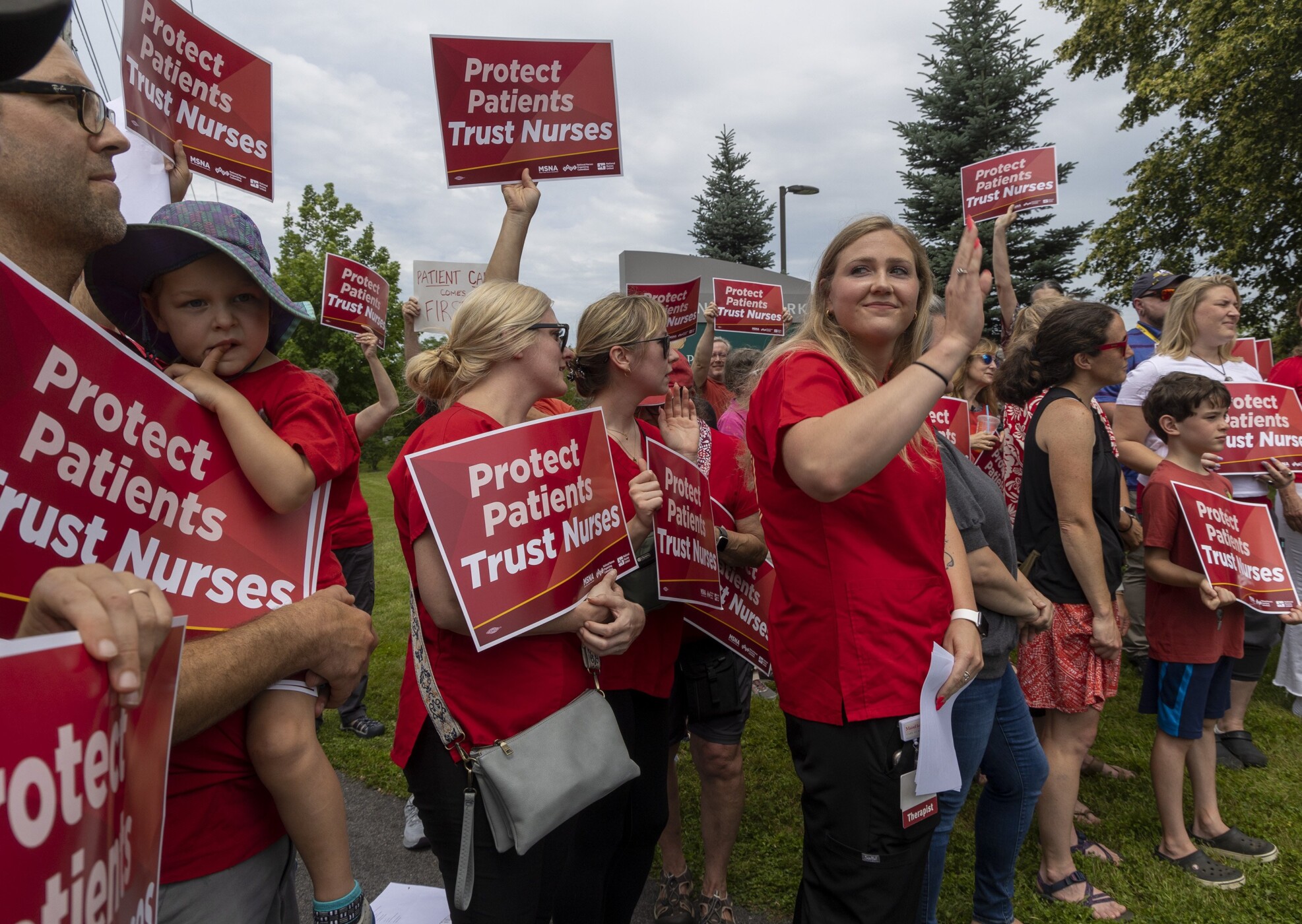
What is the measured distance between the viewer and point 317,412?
177 centimetres

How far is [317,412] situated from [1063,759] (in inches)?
125

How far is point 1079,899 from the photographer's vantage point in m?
3.26

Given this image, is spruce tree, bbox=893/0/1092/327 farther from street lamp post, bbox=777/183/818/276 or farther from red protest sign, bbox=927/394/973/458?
red protest sign, bbox=927/394/973/458

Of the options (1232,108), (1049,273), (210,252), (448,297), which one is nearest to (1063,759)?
(210,252)

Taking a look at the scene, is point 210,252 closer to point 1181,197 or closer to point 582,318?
point 582,318

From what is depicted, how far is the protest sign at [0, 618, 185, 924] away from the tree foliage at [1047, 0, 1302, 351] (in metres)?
21.2

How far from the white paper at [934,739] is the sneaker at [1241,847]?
8.84ft

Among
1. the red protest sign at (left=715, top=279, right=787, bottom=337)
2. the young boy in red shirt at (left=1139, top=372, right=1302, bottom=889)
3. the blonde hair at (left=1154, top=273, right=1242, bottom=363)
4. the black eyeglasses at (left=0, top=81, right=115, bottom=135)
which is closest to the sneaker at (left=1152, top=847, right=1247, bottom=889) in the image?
the young boy in red shirt at (left=1139, top=372, right=1302, bottom=889)

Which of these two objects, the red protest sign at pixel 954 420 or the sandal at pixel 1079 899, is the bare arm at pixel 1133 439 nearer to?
the red protest sign at pixel 954 420

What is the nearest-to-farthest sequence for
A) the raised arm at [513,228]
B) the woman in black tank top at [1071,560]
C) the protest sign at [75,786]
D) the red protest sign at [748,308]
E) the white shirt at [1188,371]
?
the protest sign at [75,786], the raised arm at [513,228], the woman in black tank top at [1071,560], the white shirt at [1188,371], the red protest sign at [748,308]

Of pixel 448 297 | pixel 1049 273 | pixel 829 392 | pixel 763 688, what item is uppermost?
pixel 1049 273

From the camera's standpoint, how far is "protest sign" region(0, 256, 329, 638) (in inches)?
41.6

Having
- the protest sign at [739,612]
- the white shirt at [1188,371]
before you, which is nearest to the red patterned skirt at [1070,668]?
the protest sign at [739,612]

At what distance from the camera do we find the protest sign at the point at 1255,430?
14.2 ft
